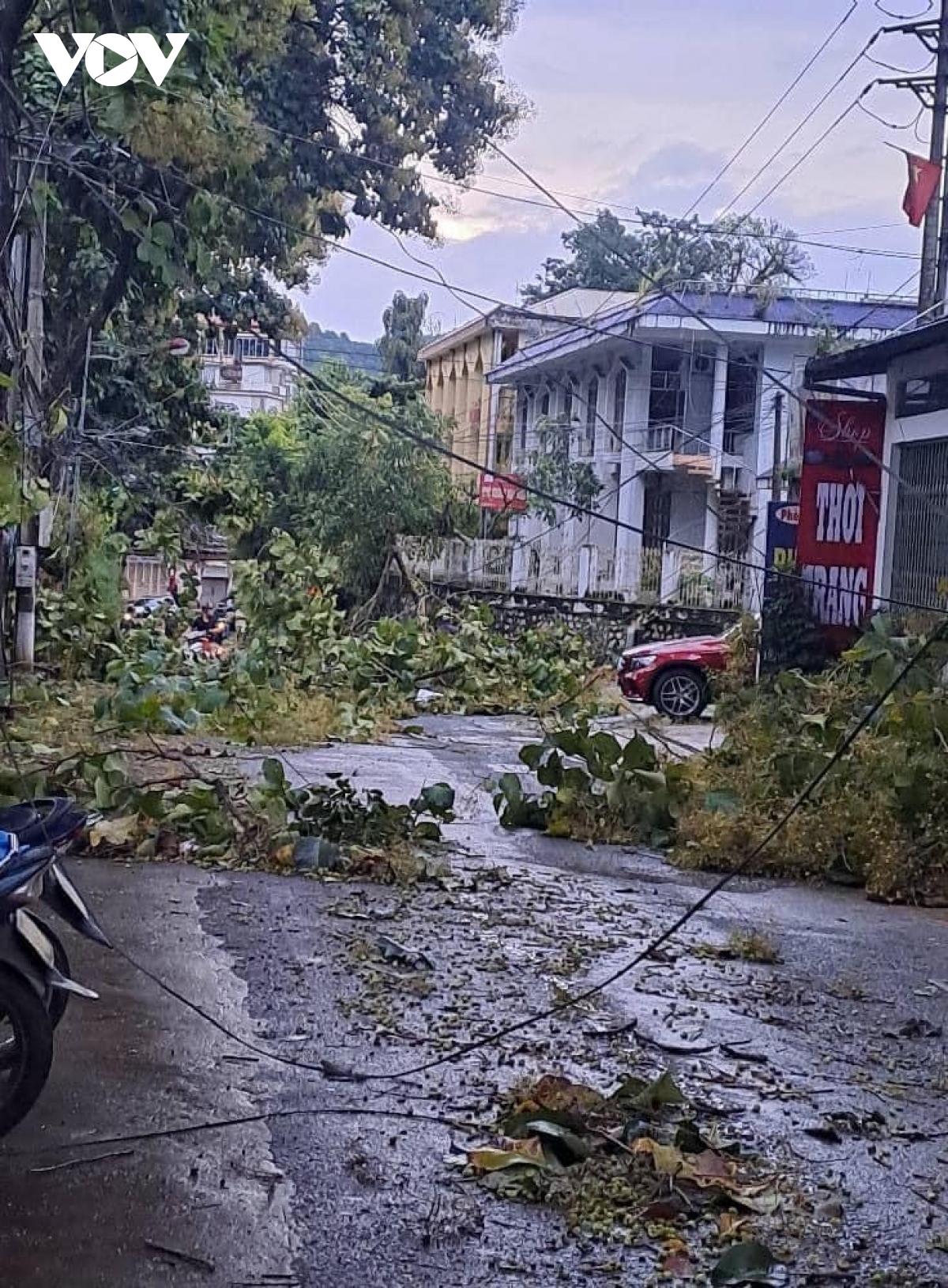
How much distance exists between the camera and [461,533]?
33.2 meters

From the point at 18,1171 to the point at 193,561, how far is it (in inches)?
827

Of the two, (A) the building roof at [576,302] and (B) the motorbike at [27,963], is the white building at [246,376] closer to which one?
(A) the building roof at [576,302]

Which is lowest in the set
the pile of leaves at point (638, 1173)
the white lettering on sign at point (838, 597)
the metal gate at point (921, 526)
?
the pile of leaves at point (638, 1173)

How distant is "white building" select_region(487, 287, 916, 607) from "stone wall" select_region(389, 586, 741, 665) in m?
0.73

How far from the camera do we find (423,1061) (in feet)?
19.4

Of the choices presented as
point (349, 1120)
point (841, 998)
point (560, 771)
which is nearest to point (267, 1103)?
point (349, 1120)

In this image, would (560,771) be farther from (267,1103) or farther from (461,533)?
(461,533)

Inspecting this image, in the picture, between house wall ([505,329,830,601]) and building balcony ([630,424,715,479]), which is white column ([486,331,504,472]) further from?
building balcony ([630,424,715,479])

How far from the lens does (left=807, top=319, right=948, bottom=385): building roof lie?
14461 millimetres

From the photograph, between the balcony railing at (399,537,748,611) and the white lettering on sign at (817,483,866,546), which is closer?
the white lettering on sign at (817,483,866,546)

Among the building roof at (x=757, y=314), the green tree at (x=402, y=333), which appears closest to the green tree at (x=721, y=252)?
the building roof at (x=757, y=314)

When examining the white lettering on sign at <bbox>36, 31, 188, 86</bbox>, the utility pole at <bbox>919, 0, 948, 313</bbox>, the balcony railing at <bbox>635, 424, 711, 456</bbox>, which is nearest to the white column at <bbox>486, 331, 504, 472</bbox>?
the balcony railing at <bbox>635, 424, 711, 456</bbox>

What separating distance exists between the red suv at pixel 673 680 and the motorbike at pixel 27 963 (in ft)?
54.0

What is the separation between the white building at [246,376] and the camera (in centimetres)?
2789
